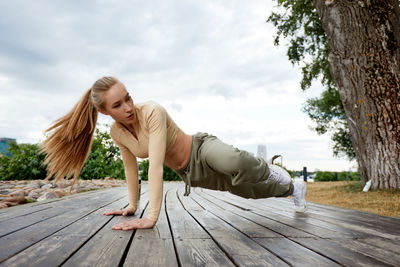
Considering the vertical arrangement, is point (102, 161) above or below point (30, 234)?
above

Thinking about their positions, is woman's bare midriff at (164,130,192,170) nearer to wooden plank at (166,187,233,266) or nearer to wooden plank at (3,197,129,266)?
wooden plank at (166,187,233,266)

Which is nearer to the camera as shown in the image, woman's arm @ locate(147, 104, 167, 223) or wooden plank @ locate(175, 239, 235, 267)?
wooden plank @ locate(175, 239, 235, 267)

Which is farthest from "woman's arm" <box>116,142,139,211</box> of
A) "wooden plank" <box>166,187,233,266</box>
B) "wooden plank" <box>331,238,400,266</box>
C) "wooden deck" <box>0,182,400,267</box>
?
"wooden plank" <box>331,238,400,266</box>

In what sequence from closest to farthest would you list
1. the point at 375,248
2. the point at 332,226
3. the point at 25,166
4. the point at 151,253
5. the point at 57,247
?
1. the point at 151,253
2. the point at 57,247
3. the point at 375,248
4. the point at 332,226
5. the point at 25,166

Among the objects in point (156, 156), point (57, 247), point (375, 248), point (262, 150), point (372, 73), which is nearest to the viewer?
point (57, 247)

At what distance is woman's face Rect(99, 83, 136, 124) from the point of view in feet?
6.78

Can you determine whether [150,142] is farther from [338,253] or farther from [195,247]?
[338,253]

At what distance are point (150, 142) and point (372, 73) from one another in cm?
479

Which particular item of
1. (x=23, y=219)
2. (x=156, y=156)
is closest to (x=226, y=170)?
(x=156, y=156)

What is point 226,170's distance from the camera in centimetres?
231

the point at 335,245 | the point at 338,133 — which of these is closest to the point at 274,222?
the point at 335,245

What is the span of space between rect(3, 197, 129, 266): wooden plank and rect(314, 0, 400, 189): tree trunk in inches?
197

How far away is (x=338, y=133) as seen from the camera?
15.4 m

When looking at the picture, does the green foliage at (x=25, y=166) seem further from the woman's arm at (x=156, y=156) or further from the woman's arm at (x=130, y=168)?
the woman's arm at (x=156, y=156)
